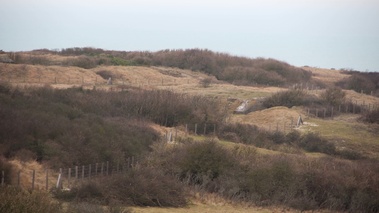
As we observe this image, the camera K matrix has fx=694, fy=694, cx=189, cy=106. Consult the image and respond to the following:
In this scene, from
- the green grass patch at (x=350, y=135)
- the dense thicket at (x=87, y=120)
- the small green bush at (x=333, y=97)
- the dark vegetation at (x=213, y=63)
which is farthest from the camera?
the dark vegetation at (x=213, y=63)

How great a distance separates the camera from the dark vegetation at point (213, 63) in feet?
307

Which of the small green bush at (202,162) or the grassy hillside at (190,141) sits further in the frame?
the small green bush at (202,162)

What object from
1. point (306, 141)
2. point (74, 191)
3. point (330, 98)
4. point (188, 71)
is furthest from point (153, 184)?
point (188, 71)

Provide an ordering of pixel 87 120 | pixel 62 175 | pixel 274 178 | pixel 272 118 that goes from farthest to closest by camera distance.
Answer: pixel 272 118 → pixel 87 120 → pixel 274 178 → pixel 62 175

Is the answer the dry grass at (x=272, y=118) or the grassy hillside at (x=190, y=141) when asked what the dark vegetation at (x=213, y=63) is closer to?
the grassy hillside at (x=190, y=141)

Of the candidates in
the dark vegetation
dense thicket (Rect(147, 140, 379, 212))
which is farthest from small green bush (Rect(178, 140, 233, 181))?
the dark vegetation

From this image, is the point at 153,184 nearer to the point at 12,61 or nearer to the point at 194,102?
the point at 194,102

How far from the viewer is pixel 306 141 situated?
52.8 metres

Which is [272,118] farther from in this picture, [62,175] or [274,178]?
[62,175]

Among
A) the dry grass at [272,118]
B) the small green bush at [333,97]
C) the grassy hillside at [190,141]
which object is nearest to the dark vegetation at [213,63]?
the grassy hillside at [190,141]

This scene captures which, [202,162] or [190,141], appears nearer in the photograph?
[202,162]

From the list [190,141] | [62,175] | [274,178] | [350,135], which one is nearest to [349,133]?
[350,135]

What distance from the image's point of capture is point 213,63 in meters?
102

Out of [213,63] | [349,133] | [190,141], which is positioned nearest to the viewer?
[190,141]
